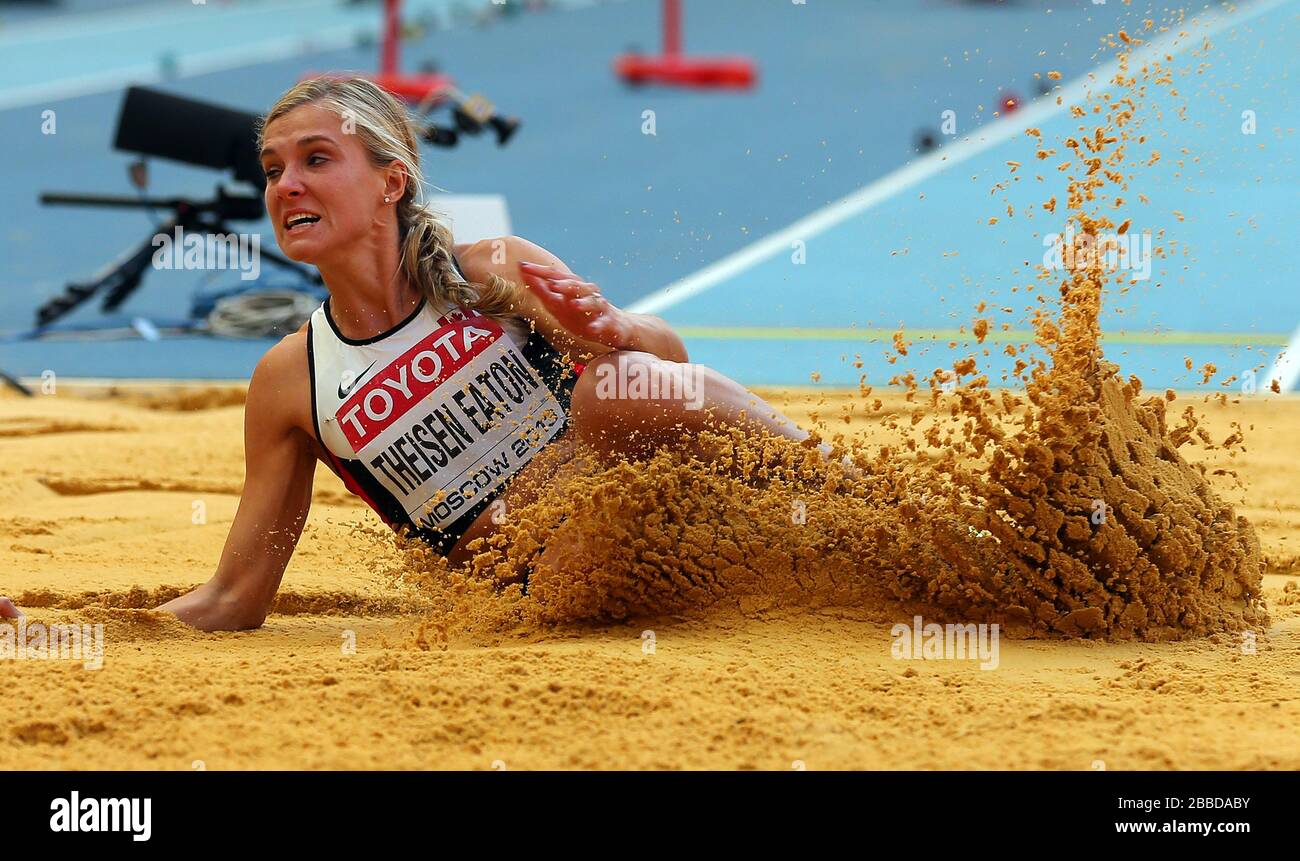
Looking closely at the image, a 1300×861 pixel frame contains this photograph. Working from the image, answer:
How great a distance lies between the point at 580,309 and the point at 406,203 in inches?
24.9

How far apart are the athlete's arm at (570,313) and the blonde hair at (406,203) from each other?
62 millimetres

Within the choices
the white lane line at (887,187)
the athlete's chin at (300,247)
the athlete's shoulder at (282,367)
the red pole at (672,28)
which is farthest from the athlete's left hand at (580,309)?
the red pole at (672,28)

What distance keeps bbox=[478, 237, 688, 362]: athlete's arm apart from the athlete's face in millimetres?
366

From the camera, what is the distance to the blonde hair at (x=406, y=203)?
3.73 metres

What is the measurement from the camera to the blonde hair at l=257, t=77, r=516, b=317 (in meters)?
3.73

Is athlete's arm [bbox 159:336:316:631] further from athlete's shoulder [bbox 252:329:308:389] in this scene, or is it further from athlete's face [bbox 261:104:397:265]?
athlete's face [bbox 261:104:397:265]

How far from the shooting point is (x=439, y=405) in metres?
3.80

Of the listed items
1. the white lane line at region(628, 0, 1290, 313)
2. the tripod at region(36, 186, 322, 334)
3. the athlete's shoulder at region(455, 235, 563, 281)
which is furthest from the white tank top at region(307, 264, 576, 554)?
the white lane line at region(628, 0, 1290, 313)

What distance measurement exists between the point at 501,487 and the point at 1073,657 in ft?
4.57

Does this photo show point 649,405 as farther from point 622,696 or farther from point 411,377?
point 622,696

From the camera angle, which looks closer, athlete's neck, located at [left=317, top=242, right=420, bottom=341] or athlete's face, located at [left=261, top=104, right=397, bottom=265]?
athlete's face, located at [left=261, top=104, right=397, bottom=265]

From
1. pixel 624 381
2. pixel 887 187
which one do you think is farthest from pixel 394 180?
pixel 887 187

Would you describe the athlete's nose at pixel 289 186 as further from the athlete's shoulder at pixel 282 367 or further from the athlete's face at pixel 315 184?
the athlete's shoulder at pixel 282 367
